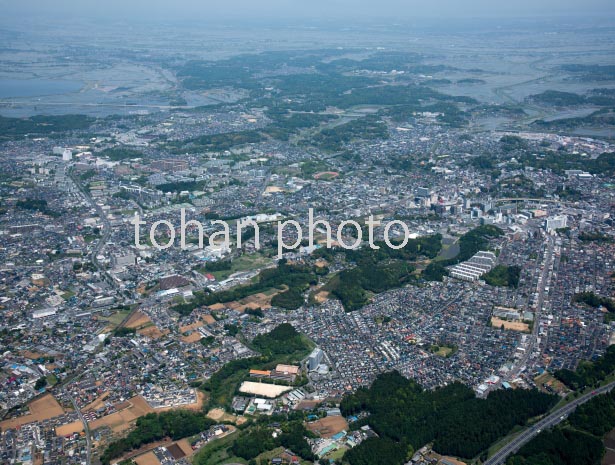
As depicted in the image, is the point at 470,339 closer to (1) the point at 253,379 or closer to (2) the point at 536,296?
(2) the point at 536,296

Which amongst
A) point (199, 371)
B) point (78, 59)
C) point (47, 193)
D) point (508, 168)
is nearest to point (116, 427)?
point (199, 371)

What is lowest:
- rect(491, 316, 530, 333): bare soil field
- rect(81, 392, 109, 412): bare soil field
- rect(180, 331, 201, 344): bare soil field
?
rect(81, 392, 109, 412): bare soil field

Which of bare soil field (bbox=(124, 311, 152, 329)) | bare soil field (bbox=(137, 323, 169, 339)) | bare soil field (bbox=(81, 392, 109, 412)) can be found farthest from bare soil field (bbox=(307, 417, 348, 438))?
bare soil field (bbox=(124, 311, 152, 329))

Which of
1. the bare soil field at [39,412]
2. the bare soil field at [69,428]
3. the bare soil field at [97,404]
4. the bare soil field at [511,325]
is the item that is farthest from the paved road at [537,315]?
the bare soil field at [39,412]

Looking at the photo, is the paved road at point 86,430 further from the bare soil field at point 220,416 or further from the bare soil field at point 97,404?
the bare soil field at point 220,416

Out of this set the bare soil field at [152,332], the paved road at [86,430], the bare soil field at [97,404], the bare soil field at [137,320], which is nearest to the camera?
the paved road at [86,430]

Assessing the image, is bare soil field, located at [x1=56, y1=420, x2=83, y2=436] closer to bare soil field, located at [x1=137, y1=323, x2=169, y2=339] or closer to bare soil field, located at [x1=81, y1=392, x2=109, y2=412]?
bare soil field, located at [x1=81, y1=392, x2=109, y2=412]
